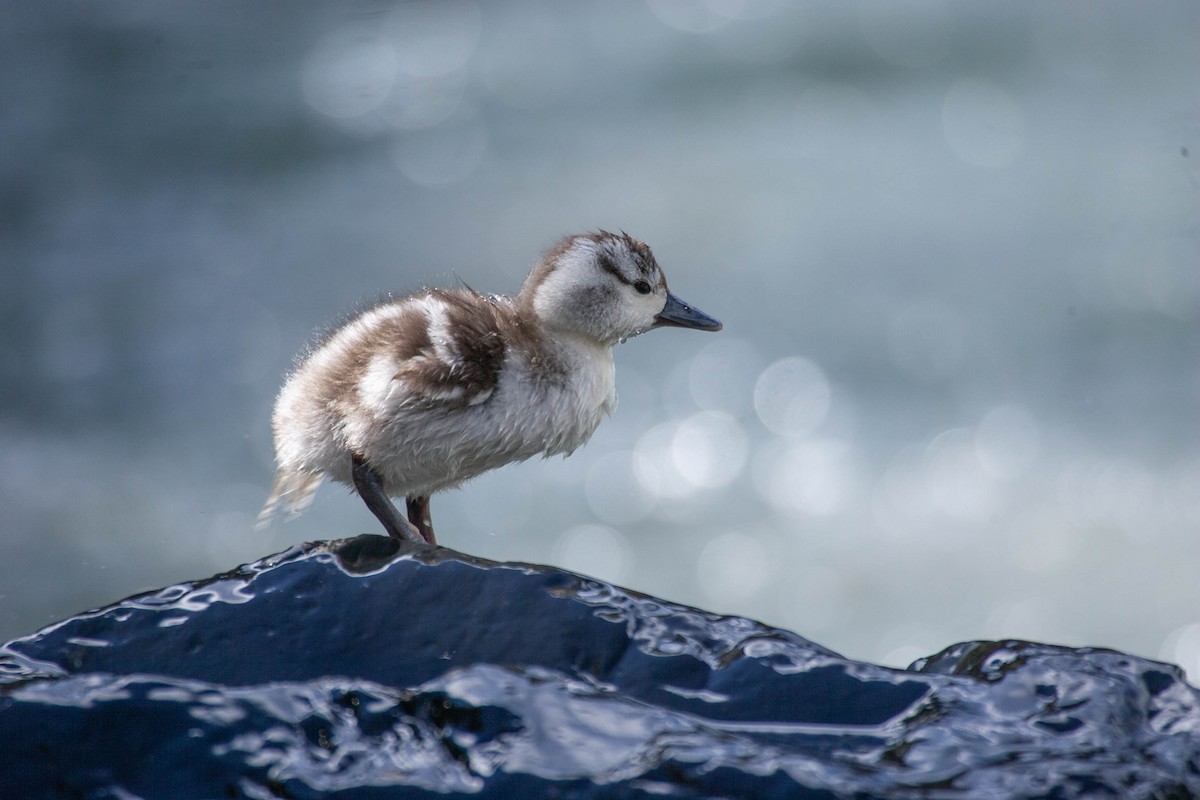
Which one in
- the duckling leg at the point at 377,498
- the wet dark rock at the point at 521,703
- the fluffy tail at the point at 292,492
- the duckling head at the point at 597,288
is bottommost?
the wet dark rock at the point at 521,703

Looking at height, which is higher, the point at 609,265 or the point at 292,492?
the point at 609,265

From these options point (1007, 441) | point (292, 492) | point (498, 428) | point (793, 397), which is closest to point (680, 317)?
point (498, 428)

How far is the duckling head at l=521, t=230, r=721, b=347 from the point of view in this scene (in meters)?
4.23

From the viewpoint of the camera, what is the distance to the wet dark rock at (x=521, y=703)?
8.46 feet

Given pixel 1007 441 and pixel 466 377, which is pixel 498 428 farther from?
pixel 1007 441

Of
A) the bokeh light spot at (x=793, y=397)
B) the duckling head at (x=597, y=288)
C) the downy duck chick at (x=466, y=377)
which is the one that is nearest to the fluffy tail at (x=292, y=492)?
the downy duck chick at (x=466, y=377)

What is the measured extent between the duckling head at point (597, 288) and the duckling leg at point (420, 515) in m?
0.88

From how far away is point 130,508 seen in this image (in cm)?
1048

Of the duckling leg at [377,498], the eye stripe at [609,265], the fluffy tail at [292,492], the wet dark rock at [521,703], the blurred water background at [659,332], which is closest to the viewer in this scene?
the wet dark rock at [521,703]

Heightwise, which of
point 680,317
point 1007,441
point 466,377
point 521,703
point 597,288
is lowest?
point 521,703

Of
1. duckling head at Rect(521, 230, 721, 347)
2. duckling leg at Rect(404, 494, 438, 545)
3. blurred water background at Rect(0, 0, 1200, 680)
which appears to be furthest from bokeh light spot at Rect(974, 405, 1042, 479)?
duckling leg at Rect(404, 494, 438, 545)

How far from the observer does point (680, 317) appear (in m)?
4.52

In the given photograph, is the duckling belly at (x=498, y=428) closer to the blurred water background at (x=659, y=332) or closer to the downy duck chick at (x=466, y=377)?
the downy duck chick at (x=466, y=377)

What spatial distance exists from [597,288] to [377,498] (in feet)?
3.29
